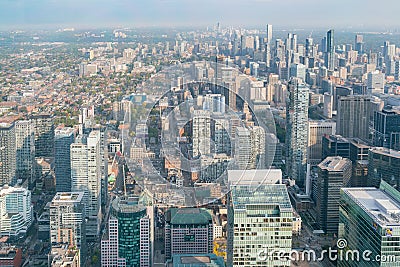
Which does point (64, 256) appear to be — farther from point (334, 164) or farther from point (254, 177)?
point (334, 164)

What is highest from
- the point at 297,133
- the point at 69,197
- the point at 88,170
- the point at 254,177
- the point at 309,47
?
the point at 309,47

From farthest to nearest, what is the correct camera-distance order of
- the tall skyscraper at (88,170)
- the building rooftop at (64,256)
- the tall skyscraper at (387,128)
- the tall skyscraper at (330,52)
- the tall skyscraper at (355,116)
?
1. the tall skyscraper at (330,52)
2. the tall skyscraper at (355,116)
3. the tall skyscraper at (387,128)
4. the tall skyscraper at (88,170)
5. the building rooftop at (64,256)

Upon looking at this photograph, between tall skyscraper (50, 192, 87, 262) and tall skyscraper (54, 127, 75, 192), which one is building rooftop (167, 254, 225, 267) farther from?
tall skyscraper (54, 127, 75, 192)

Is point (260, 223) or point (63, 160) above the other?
point (260, 223)

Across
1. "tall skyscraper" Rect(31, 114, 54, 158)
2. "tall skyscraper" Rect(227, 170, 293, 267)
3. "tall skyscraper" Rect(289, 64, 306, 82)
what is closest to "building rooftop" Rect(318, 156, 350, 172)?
"tall skyscraper" Rect(227, 170, 293, 267)

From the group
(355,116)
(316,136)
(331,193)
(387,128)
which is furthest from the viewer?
(355,116)

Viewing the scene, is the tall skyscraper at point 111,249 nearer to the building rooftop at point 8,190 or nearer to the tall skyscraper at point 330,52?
the building rooftop at point 8,190

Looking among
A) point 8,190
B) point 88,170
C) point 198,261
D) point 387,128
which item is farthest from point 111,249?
point 387,128

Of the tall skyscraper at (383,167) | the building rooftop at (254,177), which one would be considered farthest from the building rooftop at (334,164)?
the building rooftop at (254,177)

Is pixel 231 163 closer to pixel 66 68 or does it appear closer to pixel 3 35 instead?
pixel 3 35
